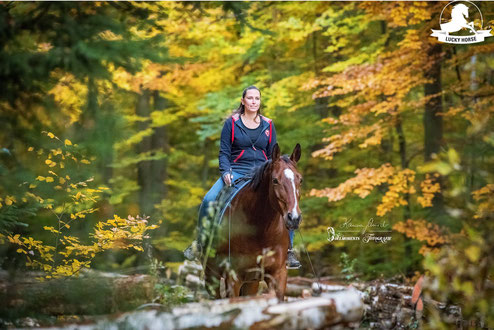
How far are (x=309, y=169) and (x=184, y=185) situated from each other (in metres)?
3.95

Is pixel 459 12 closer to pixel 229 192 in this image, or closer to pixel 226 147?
pixel 226 147

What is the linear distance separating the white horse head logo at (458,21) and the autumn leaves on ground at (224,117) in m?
0.28

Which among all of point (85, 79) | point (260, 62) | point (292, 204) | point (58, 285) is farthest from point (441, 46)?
point (58, 285)

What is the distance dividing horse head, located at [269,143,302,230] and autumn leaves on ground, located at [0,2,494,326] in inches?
47.7

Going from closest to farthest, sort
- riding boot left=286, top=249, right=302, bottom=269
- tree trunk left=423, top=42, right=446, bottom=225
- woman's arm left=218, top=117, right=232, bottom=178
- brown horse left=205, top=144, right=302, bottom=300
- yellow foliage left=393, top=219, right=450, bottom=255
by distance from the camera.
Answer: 1. brown horse left=205, top=144, right=302, bottom=300
2. riding boot left=286, top=249, right=302, bottom=269
3. woman's arm left=218, top=117, right=232, bottom=178
4. yellow foliage left=393, top=219, right=450, bottom=255
5. tree trunk left=423, top=42, right=446, bottom=225

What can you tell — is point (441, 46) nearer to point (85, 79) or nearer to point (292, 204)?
point (292, 204)

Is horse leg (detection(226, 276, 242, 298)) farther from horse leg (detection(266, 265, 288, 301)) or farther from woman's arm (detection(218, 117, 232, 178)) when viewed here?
woman's arm (detection(218, 117, 232, 178))

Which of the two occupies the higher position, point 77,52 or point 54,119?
point 77,52

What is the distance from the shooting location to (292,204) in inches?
163

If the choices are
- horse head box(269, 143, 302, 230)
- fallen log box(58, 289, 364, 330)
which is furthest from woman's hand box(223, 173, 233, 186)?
fallen log box(58, 289, 364, 330)

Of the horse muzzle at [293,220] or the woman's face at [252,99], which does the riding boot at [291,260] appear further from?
the woman's face at [252,99]

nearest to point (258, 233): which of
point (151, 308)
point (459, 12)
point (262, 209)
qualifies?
point (262, 209)

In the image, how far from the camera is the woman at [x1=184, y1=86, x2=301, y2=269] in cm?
533

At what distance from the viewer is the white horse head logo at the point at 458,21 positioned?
8.86 m
